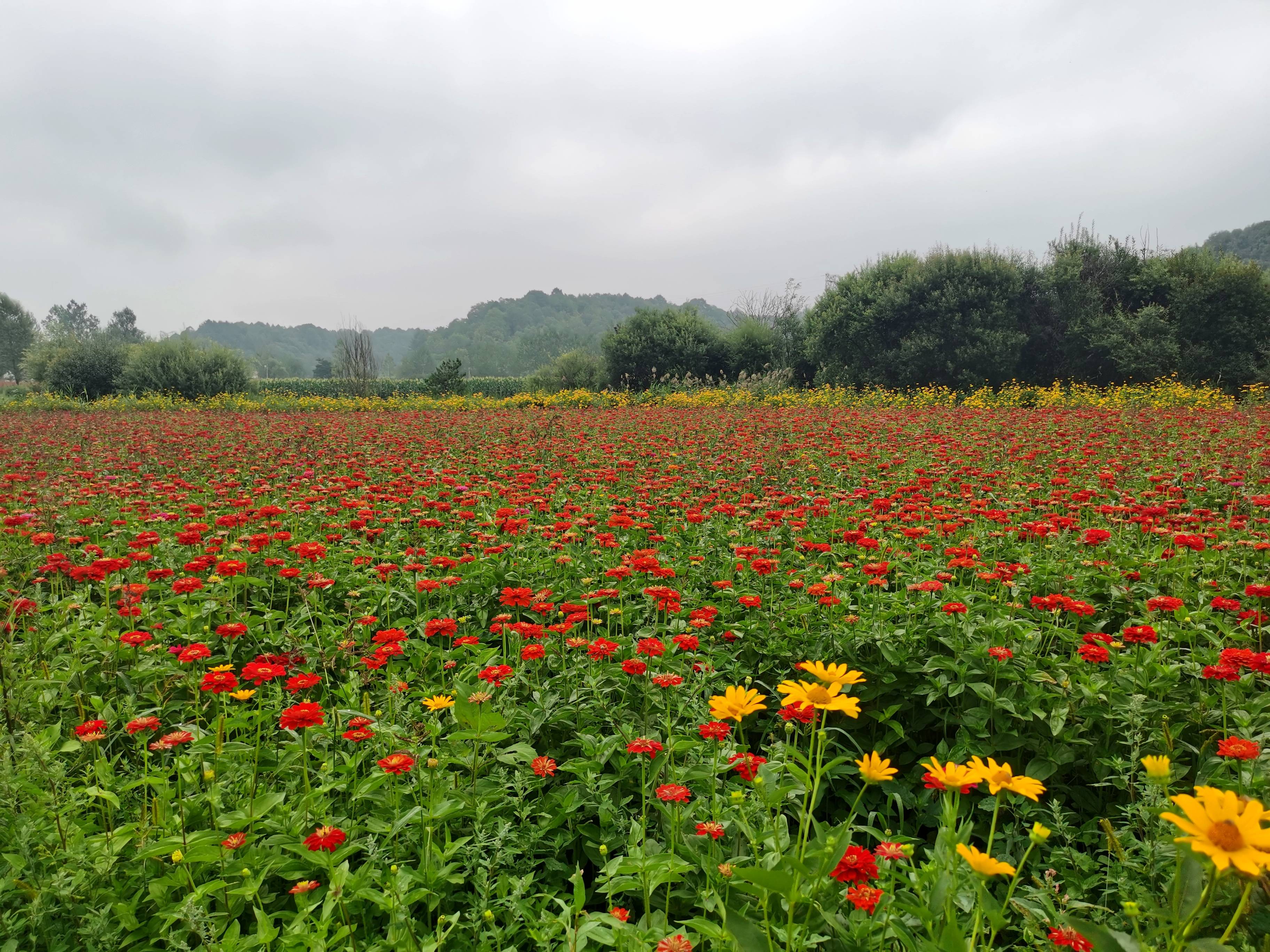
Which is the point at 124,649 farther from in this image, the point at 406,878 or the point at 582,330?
the point at 582,330

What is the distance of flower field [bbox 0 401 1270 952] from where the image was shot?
1426 millimetres

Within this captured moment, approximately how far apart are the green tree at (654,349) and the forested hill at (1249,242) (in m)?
45.1

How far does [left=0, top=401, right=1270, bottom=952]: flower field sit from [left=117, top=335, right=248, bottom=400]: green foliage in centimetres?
2264

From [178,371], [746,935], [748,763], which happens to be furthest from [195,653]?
[178,371]

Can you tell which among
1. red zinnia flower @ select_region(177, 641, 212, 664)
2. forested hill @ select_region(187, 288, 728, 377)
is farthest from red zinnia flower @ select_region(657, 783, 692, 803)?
forested hill @ select_region(187, 288, 728, 377)

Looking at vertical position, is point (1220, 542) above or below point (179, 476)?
below

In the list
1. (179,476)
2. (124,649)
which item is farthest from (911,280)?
(124,649)

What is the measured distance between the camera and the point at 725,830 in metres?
1.79

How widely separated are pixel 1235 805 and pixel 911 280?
996 inches

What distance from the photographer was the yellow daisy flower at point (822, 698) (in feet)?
3.91

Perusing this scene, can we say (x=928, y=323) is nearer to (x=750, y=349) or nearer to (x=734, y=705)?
(x=750, y=349)

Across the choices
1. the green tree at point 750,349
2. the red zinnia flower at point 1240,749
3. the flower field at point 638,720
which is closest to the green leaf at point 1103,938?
the flower field at point 638,720

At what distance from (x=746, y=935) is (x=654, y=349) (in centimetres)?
2511

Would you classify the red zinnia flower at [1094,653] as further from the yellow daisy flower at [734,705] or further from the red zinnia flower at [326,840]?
the red zinnia flower at [326,840]
